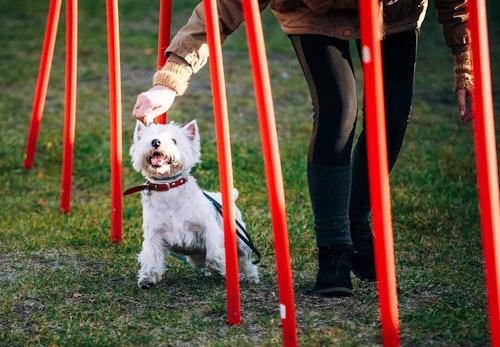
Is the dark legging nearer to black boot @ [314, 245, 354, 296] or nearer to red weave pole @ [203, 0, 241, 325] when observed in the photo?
black boot @ [314, 245, 354, 296]

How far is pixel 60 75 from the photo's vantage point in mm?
9773

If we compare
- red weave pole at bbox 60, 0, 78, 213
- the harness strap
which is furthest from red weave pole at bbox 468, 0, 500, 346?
red weave pole at bbox 60, 0, 78, 213

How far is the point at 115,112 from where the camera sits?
4.75 m

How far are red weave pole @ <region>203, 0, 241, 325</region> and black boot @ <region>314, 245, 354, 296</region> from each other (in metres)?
0.49

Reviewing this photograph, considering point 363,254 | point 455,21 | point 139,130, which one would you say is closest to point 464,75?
point 455,21

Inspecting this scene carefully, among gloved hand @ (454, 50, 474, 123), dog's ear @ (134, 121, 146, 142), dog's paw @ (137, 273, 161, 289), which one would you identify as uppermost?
gloved hand @ (454, 50, 474, 123)

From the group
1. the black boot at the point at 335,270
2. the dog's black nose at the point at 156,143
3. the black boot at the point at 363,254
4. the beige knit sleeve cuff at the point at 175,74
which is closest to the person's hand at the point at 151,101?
the beige knit sleeve cuff at the point at 175,74

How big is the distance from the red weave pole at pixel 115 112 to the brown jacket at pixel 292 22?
1.07 m

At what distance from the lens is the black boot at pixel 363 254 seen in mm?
4016

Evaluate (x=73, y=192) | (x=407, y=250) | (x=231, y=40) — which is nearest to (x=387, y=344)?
(x=407, y=250)

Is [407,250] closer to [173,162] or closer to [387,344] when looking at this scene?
[173,162]

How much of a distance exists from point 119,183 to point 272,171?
1.94 meters

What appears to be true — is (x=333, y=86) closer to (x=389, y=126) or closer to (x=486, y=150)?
(x=389, y=126)

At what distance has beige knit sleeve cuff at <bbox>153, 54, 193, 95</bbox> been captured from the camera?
11.5 feet
